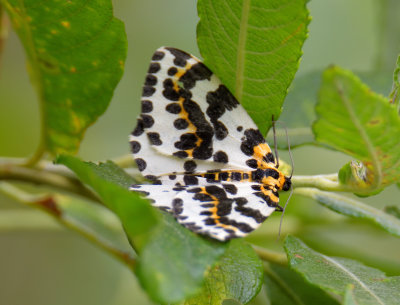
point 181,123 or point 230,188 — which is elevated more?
point 181,123

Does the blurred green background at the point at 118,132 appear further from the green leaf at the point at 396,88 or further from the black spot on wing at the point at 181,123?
the green leaf at the point at 396,88

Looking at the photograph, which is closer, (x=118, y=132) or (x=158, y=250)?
(x=158, y=250)

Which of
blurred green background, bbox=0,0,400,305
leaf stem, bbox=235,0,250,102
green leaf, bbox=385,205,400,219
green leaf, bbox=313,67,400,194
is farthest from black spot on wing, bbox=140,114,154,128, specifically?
blurred green background, bbox=0,0,400,305

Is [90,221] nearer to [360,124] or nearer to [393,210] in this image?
[393,210]

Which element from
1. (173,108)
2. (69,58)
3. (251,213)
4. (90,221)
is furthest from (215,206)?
(90,221)

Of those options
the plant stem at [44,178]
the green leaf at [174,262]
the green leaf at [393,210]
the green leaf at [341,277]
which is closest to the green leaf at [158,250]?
the green leaf at [174,262]

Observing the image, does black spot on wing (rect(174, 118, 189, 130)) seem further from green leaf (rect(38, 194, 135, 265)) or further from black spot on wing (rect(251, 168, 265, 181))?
green leaf (rect(38, 194, 135, 265))

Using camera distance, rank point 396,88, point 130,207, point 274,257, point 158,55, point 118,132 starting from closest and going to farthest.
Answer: point 130,207 → point 396,88 → point 158,55 → point 274,257 → point 118,132
